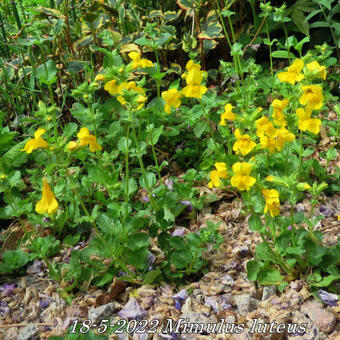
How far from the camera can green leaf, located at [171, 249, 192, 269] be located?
186cm

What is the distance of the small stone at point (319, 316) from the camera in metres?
1.60

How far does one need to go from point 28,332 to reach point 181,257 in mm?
672

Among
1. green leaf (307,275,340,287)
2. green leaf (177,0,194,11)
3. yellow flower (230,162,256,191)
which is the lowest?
green leaf (307,275,340,287)

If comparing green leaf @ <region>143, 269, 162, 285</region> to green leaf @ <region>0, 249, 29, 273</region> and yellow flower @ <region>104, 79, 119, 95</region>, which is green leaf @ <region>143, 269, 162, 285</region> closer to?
green leaf @ <region>0, 249, 29, 273</region>

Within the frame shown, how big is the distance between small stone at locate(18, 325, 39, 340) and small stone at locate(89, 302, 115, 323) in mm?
224

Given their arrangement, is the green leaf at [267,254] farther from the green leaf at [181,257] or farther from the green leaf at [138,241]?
the green leaf at [138,241]

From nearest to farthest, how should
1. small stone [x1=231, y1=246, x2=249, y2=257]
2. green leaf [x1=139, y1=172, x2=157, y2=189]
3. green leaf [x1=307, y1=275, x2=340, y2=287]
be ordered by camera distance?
green leaf [x1=307, y1=275, x2=340, y2=287] → small stone [x1=231, y1=246, x2=249, y2=257] → green leaf [x1=139, y1=172, x2=157, y2=189]

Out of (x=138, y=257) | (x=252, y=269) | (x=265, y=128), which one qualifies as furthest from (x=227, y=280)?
(x=265, y=128)

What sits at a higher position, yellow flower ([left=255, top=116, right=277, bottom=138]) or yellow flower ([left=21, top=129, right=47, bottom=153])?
yellow flower ([left=21, top=129, right=47, bottom=153])

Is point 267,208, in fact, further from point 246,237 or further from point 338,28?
point 338,28

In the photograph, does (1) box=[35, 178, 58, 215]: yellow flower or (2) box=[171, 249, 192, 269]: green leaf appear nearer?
(1) box=[35, 178, 58, 215]: yellow flower

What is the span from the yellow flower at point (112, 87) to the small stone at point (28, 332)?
103cm

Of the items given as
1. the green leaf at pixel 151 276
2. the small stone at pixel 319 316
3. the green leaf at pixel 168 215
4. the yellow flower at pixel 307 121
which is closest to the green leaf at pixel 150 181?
the green leaf at pixel 168 215

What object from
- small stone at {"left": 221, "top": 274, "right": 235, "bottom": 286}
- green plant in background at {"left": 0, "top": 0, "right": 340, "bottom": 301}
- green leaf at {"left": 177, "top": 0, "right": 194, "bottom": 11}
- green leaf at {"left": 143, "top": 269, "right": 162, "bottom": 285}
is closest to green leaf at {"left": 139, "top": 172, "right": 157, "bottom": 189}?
green plant in background at {"left": 0, "top": 0, "right": 340, "bottom": 301}
